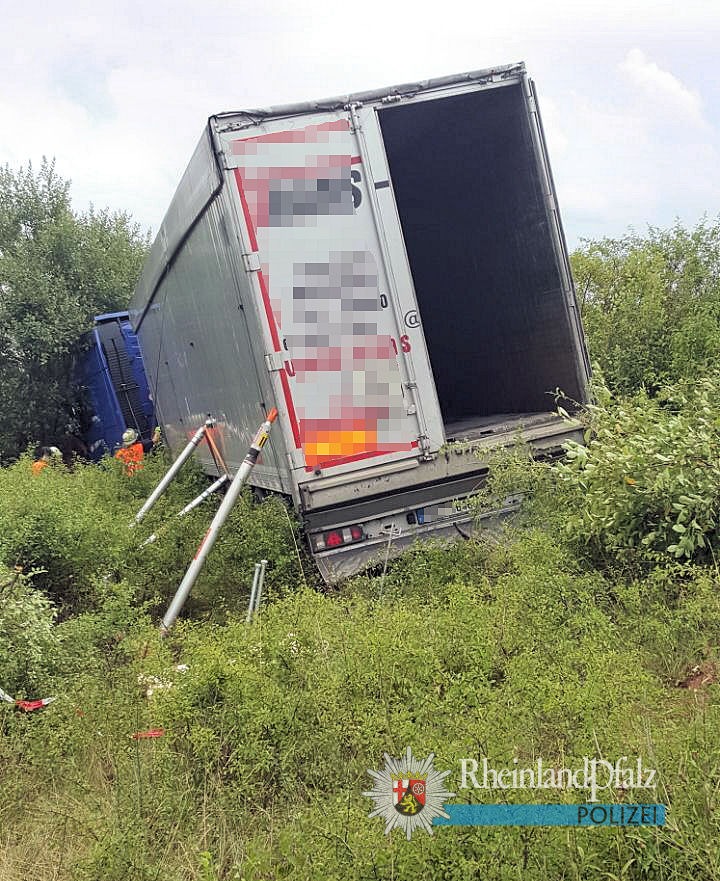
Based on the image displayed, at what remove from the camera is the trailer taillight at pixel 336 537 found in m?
5.74

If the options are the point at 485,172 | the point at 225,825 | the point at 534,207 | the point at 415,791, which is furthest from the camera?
the point at 485,172

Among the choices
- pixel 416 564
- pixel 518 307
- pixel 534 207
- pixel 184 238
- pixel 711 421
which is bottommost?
pixel 416 564

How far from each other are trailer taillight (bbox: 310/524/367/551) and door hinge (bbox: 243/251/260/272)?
186 cm

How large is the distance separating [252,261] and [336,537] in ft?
6.48

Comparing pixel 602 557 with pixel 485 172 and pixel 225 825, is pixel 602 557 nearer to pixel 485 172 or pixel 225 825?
pixel 225 825

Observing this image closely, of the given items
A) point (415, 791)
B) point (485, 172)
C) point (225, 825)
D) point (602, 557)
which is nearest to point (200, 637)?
point (225, 825)

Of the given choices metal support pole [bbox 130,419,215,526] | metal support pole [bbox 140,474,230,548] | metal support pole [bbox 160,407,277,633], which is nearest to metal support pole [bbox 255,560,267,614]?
metal support pole [bbox 160,407,277,633]

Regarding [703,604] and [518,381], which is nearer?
[703,604]

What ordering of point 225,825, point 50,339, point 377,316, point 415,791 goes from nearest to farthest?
point 415,791 → point 225,825 → point 377,316 → point 50,339

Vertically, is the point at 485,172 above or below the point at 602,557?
above

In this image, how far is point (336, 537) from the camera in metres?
5.78

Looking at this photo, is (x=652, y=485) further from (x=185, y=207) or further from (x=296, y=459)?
(x=185, y=207)

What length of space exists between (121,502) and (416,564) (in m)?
A: 4.92

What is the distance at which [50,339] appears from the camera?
1862cm
